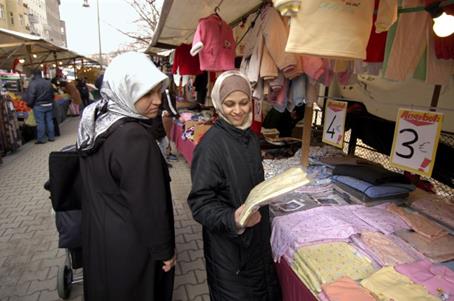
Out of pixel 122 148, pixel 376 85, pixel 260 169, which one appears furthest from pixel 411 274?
pixel 376 85

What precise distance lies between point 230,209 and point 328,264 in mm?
664

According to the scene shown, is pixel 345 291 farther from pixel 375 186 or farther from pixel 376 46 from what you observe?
pixel 376 46

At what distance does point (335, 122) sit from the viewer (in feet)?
8.73

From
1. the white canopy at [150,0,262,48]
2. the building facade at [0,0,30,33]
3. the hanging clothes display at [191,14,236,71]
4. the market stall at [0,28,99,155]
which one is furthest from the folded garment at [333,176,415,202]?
the building facade at [0,0,30,33]

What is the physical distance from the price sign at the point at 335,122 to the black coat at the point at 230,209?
1163 millimetres

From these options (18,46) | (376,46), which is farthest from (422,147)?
(18,46)

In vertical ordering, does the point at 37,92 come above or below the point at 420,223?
above

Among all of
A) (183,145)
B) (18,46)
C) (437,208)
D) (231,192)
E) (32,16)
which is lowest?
(183,145)

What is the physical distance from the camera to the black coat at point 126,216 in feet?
5.17

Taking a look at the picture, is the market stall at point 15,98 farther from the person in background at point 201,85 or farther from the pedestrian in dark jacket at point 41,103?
the person in background at point 201,85

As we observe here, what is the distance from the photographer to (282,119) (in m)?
4.90

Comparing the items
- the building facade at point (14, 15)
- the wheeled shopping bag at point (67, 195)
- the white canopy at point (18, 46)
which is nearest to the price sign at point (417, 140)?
the wheeled shopping bag at point (67, 195)

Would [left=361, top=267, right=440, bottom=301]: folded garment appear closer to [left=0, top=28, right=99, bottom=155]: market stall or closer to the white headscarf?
the white headscarf

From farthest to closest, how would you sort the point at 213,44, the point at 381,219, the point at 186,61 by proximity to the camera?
the point at 186,61, the point at 213,44, the point at 381,219
